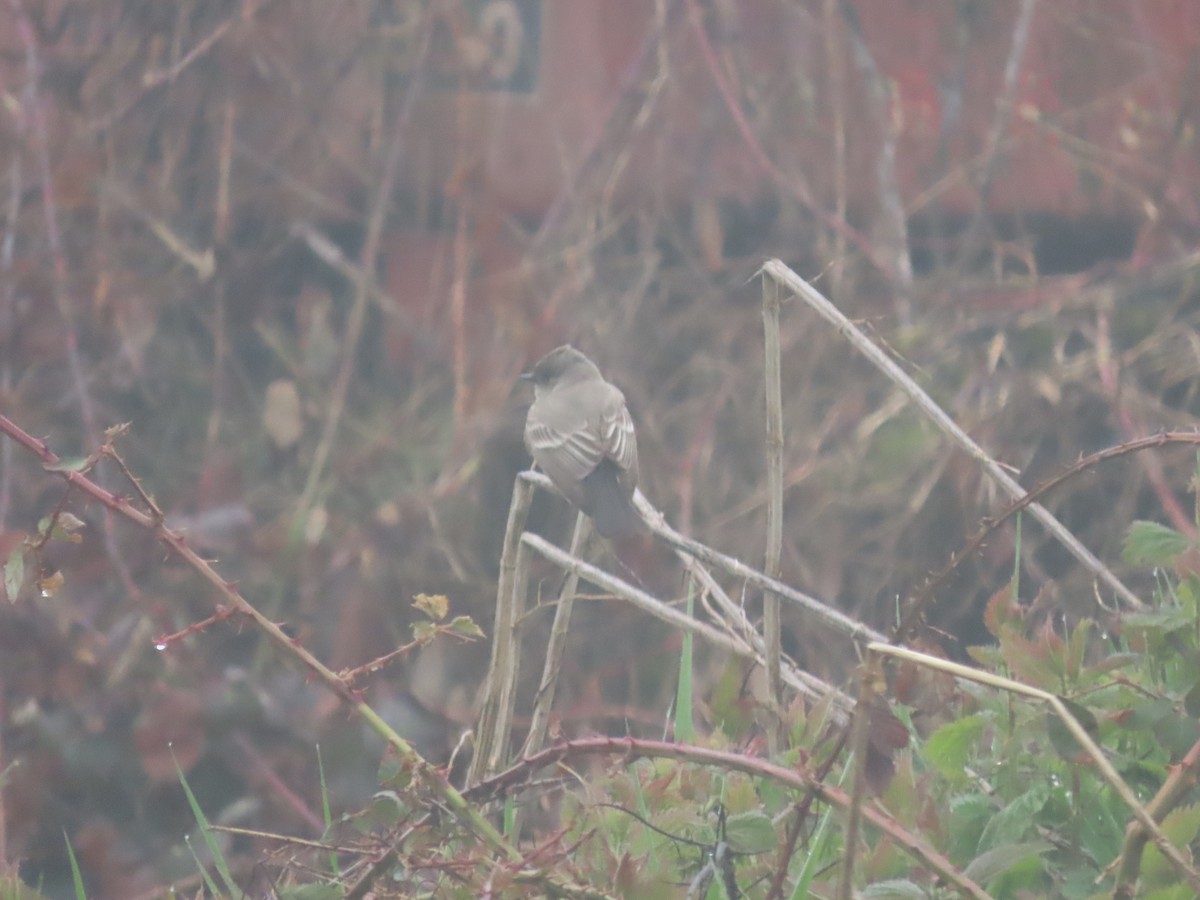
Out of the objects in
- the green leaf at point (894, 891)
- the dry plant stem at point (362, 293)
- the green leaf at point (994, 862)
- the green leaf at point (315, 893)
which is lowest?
the dry plant stem at point (362, 293)

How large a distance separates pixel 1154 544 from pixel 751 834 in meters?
0.65

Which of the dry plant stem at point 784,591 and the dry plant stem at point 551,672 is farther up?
the dry plant stem at point 784,591

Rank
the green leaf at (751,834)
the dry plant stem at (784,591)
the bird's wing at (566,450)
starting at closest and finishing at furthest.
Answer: the green leaf at (751,834) → the dry plant stem at (784,591) → the bird's wing at (566,450)

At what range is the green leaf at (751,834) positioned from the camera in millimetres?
1407

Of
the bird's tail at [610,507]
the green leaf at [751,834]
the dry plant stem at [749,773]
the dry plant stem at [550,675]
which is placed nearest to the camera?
the dry plant stem at [749,773]

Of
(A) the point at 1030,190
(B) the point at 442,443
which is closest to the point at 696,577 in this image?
(B) the point at 442,443

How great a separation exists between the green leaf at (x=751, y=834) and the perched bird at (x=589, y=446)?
79.7 inches

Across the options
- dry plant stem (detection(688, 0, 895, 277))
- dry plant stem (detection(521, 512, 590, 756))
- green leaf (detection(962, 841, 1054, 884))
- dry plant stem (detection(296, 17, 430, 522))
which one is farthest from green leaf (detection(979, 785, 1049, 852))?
dry plant stem (detection(688, 0, 895, 277))

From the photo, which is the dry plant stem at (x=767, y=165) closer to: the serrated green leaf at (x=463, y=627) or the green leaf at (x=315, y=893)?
the serrated green leaf at (x=463, y=627)

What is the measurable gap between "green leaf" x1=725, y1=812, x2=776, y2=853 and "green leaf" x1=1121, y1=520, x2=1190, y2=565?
608 mm

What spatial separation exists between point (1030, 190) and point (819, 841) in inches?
189

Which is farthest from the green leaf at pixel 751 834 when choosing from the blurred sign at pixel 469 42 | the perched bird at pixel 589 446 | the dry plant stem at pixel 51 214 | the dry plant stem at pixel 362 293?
the blurred sign at pixel 469 42

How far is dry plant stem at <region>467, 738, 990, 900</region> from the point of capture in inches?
50.6

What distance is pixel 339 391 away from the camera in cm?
545
